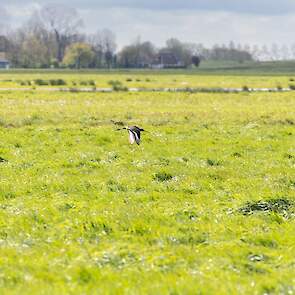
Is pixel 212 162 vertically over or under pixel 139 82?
over

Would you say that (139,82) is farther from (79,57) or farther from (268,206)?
(79,57)

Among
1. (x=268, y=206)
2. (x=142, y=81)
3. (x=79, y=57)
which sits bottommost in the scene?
(x=142, y=81)

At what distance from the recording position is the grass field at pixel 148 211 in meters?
7.22

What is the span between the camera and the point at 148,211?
1051 centimetres

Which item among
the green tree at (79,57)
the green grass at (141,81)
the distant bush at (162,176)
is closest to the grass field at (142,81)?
the green grass at (141,81)

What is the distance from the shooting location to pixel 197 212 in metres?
10.5

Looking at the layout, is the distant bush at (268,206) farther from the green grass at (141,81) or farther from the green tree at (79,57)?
the green tree at (79,57)

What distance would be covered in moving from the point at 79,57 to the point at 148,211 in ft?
545

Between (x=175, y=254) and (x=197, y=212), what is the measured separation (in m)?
2.50

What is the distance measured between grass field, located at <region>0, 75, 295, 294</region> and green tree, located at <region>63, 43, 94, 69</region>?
15263 centimetres

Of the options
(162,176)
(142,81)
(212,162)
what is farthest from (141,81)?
(162,176)

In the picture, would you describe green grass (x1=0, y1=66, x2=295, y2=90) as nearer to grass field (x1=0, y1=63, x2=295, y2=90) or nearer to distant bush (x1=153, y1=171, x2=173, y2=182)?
grass field (x1=0, y1=63, x2=295, y2=90)

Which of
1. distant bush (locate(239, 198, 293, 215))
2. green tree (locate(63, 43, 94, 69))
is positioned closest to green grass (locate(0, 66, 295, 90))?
distant bush (locate(239, 198, 293, 215))

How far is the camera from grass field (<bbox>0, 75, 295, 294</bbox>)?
23.7 feet
